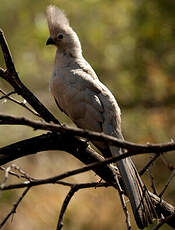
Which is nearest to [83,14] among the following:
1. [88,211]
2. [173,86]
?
[173,86]

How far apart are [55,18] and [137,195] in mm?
2039

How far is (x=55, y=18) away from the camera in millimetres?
4418

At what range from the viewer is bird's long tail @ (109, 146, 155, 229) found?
2.92 meters

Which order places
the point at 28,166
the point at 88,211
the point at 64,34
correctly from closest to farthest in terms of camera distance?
the point at 64,34, the point at 88,211, the point at 28,166

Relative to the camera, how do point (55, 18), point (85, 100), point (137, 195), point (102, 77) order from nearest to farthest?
point (137, 195) → point (85, 100) → point (55, 18) → point (102, 77)

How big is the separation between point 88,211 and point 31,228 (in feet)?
3.28

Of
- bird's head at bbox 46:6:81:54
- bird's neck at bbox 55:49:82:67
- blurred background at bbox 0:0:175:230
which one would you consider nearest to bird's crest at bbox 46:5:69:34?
bird's head at bbox 46:6:81:54

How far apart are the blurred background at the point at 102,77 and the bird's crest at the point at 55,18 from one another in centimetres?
222

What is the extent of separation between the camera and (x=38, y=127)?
2027 millimetres

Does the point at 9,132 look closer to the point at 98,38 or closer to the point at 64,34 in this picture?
the point at 98,38

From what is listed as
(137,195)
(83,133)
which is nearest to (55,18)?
(137,195)

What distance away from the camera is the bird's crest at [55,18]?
4.35m

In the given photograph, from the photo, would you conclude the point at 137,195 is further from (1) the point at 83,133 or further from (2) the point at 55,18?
(2) the point at 55,18

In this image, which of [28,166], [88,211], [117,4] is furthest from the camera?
[117,4]
